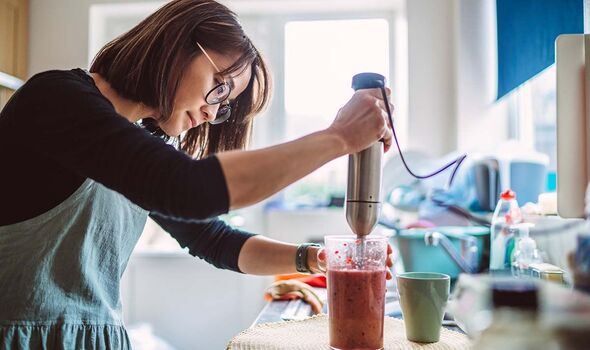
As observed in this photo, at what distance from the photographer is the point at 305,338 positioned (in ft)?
3.07

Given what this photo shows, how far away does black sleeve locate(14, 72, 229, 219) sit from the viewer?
28.6 inches

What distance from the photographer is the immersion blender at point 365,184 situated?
2.84 feet

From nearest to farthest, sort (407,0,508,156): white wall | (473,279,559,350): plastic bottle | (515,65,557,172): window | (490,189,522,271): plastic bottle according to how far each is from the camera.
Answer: (473,279,559,350): plastic bottle, (490,189,522,271): plastic bottle, (515,65,557,172): window, (407,0,508,156): white wall

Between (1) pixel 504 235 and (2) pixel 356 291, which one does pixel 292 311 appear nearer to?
(2) pixel 356 291

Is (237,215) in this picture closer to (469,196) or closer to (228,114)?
(469,196)

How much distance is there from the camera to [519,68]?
1887 mm

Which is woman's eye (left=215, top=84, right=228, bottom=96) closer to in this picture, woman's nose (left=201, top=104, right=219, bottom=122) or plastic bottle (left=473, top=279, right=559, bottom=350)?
woman's nose (left=201, top=104, right=219, bottom=122)

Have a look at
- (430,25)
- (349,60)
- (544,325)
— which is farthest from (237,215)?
(544,325)

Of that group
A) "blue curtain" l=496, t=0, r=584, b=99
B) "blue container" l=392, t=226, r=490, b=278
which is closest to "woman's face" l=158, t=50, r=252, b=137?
"blue container" l=392, t=226, r=490, b=278

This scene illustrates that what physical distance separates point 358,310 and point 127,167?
1.41 feet

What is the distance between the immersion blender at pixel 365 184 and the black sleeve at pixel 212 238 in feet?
1.55

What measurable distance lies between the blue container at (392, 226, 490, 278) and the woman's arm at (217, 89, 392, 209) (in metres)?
0.78

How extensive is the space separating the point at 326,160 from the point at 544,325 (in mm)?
472

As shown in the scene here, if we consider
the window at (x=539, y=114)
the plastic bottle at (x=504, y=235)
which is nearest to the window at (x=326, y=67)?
the window at (x=539, y=114)
